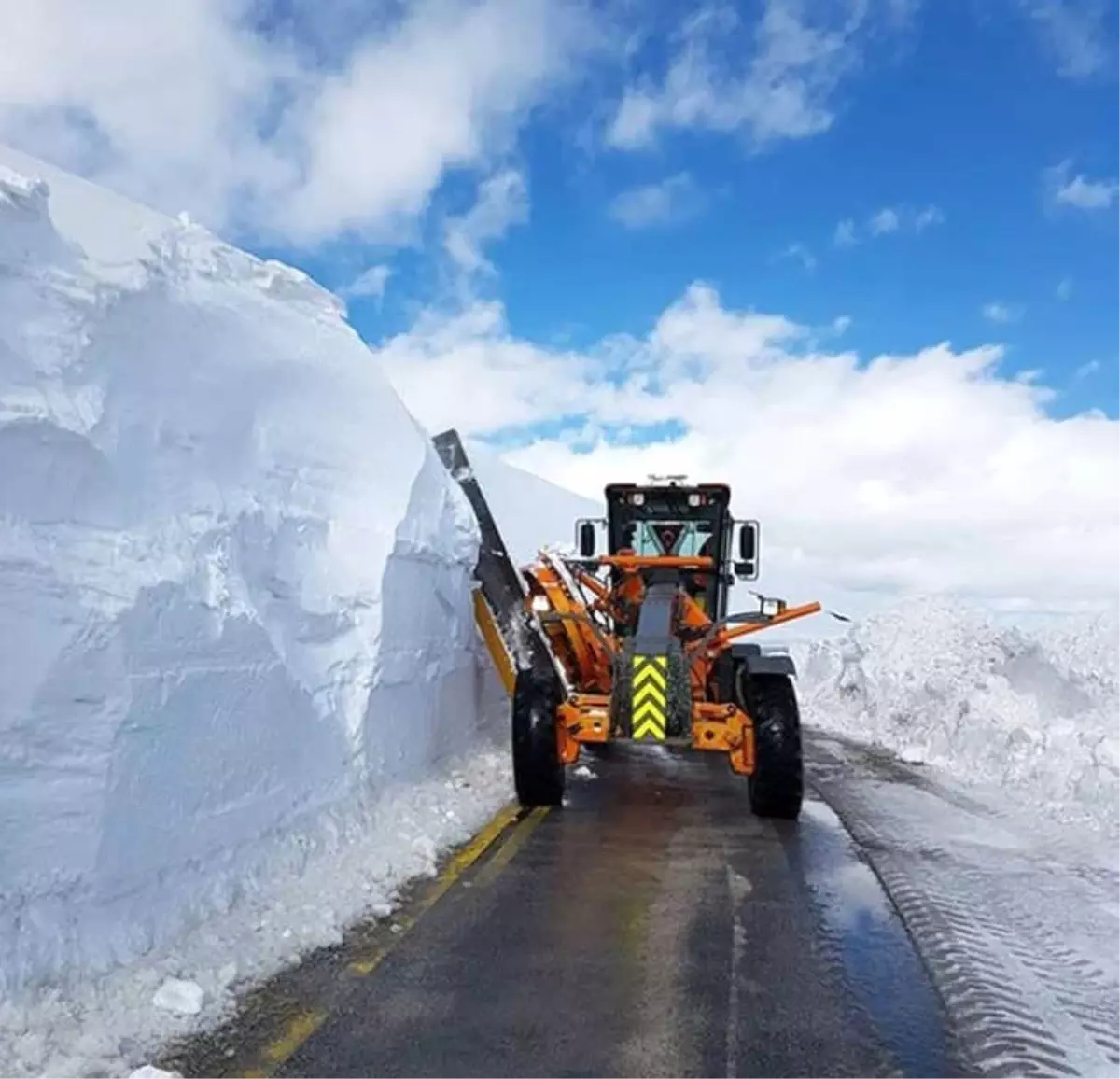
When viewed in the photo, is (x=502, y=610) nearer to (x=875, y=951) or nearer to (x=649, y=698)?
(x=649, y=698)

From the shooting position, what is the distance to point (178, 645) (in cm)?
534

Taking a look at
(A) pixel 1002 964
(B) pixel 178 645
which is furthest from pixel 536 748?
(A) pixel 1002 964

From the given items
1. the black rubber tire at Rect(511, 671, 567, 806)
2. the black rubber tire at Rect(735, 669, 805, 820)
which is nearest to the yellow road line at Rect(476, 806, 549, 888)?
the black rubber tire at Rect(511, 671, 567, 806)

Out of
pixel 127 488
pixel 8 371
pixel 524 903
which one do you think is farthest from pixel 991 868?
pixel 8 371

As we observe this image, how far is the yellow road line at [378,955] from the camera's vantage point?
3746 millimetres

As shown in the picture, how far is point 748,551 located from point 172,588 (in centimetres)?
707

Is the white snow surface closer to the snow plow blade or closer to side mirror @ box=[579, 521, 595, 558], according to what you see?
the snow plow blade

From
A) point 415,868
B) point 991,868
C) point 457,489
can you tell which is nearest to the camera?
point 415,868

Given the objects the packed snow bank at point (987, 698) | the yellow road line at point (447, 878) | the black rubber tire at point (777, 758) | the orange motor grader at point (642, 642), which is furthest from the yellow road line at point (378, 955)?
the packed snow bank at point (987, 698)

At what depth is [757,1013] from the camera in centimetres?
431

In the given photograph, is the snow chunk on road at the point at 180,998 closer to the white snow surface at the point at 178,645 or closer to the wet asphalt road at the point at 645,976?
the white snow surface at the point at 178,645

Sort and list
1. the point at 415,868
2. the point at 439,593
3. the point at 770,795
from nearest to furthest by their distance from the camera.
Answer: the point at 415,868 < the point at 770,795 < the point at 439,593

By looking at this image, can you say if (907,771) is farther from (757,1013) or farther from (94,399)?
(94,399)

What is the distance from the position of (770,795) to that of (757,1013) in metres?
4.12
